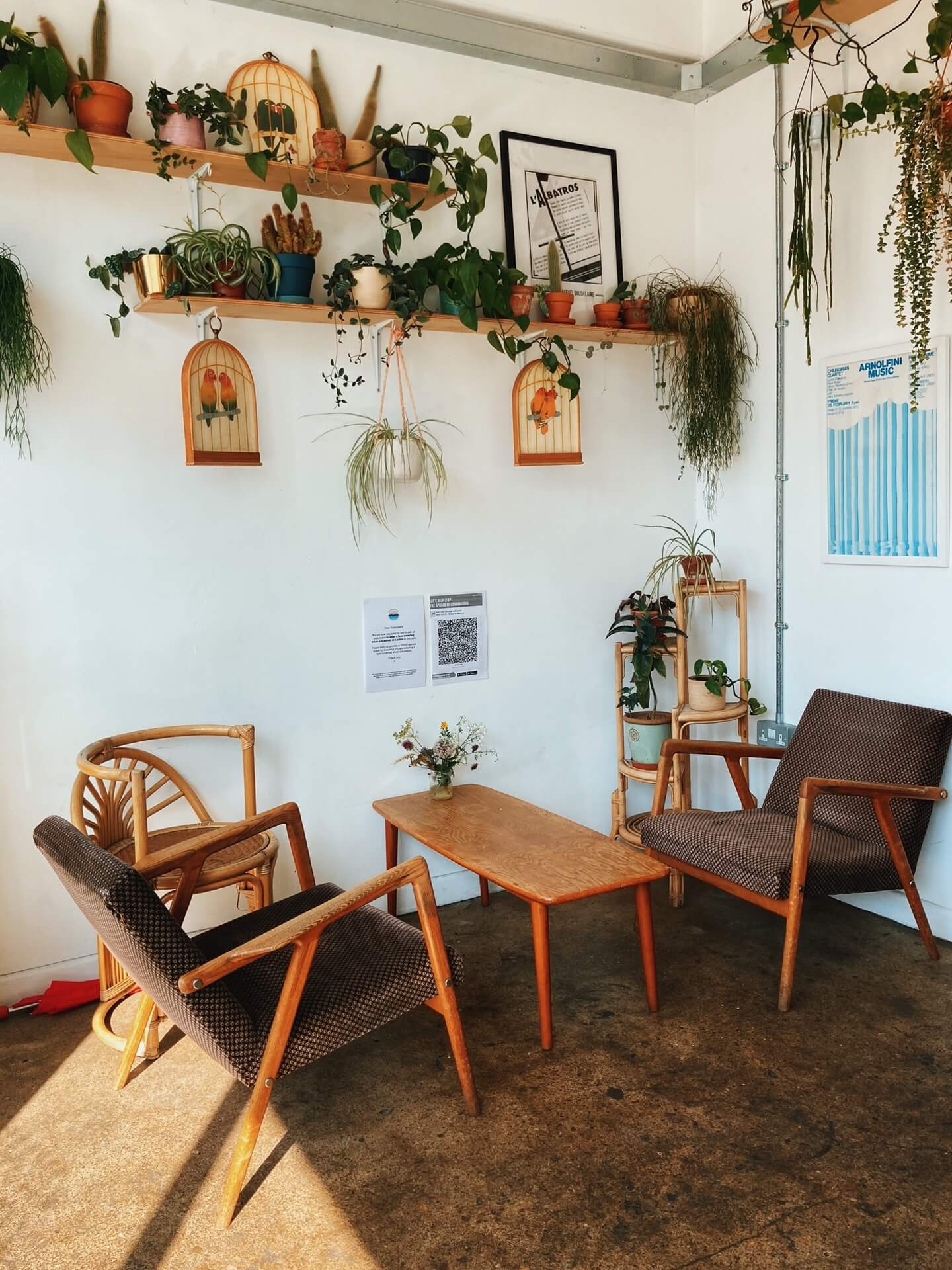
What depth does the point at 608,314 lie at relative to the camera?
A: 395cm

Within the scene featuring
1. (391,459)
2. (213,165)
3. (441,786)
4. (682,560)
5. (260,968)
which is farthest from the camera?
(682,560)

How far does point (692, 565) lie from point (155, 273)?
7.24 feet

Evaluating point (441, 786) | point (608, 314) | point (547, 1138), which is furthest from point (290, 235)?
point (547, 1138)

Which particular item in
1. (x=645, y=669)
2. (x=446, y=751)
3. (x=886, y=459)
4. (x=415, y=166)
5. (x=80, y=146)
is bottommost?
(x=446, y=751)

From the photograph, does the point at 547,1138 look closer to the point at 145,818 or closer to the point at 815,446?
the point at 145,818

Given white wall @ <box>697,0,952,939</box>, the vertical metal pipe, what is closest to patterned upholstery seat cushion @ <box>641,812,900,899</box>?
white wall @ <box>697,0,952,939</box>

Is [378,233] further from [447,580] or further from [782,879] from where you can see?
[782,879]

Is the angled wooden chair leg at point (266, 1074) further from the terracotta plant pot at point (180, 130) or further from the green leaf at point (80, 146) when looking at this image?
the terracotta plant pot at point (180, 130)

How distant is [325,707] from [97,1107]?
1481mm

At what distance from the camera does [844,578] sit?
148 inches

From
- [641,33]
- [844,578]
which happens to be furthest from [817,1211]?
[641,33]

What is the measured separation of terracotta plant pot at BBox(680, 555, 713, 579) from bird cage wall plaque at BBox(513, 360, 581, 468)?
1.91ft

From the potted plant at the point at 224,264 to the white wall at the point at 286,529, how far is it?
0.64ft

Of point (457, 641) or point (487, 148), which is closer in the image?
point (487, 148)
